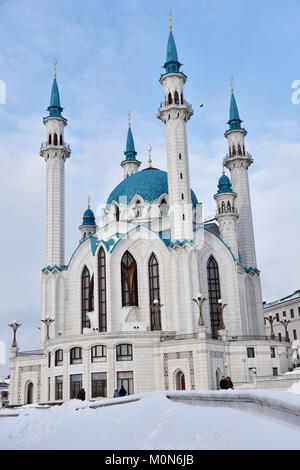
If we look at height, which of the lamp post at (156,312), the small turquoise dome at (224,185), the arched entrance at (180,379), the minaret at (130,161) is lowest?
the arched entrance at (180,379)

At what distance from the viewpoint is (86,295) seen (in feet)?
163

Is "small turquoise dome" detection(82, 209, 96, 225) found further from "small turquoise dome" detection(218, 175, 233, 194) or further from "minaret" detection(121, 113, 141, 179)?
"small turquoise dome" detection(218, 175, 233, 194)

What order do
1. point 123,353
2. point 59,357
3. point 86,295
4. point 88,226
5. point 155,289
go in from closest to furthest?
1. point 123,353
2. point 59,357
3. point 155,289
4. point 86,295
5. point 88,226

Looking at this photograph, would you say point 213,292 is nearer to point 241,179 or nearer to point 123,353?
point 123,353

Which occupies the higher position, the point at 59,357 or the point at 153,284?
the point at 153,284

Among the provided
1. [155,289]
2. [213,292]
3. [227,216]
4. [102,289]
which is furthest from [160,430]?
[227,216]

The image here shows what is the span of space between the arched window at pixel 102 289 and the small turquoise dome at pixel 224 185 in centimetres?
1397

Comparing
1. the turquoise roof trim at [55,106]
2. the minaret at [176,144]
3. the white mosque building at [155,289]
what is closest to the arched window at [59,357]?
the white mosque building at [155,289]

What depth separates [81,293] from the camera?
4984 cm

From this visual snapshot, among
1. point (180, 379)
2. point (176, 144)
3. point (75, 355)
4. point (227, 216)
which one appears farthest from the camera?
point (227, 216)

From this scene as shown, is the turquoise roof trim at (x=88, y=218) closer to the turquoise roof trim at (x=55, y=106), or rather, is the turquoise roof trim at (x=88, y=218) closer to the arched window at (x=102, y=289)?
the turquoise roof trim at (x=55, y=106)

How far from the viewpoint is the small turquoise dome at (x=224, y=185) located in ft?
172

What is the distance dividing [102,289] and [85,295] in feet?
9.98
